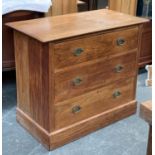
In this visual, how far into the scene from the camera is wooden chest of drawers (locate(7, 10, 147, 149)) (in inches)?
72.6

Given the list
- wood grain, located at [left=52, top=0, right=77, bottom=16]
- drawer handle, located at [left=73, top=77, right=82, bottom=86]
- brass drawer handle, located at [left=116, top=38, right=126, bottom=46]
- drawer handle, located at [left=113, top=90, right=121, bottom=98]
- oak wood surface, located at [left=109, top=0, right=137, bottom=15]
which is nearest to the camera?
drawer handle, located at [left=73, top=77, right=82, bottom=86]

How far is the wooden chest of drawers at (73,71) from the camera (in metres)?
1.84

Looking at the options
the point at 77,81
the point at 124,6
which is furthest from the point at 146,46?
the point at 77,81

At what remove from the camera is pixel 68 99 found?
6.43 feet

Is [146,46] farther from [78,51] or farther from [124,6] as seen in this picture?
[78,51]

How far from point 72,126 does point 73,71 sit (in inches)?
14.4

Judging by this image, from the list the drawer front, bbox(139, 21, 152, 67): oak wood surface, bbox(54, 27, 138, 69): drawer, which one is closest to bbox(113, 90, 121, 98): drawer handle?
the drawer front

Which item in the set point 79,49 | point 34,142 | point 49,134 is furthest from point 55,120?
point 79,49

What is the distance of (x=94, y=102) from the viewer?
6.97 feet

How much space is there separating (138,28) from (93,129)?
0.76m

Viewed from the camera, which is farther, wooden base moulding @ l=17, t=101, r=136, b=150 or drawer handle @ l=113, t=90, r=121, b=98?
drawer handle @ l=113, t=90, r=121, b=98

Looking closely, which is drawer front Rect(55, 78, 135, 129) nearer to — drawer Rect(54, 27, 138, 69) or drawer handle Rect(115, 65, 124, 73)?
drawer handle Rect(115, 65, 124, 73)

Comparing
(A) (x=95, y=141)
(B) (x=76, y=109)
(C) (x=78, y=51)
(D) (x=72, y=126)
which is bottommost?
(A) (x=95, y=141)

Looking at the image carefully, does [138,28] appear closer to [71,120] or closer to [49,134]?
[71,120]
